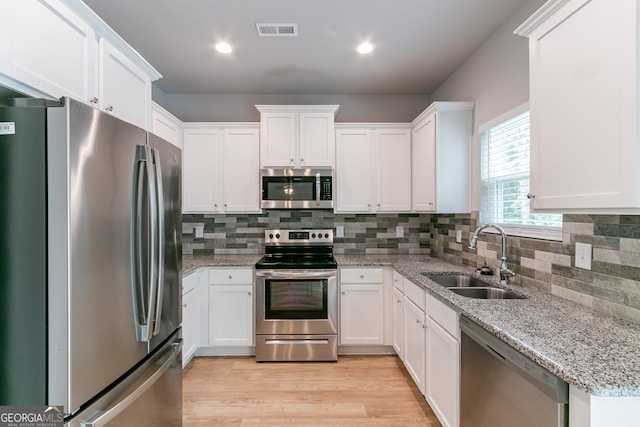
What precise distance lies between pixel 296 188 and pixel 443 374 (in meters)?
2.10

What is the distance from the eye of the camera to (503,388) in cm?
131

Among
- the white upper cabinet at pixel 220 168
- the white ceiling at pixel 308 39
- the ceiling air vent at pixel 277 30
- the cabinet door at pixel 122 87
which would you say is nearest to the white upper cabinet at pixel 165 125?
the white upper cabinet at pixel 220 168

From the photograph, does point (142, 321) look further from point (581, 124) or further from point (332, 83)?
point (332, 83)

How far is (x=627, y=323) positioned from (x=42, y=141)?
237 cm

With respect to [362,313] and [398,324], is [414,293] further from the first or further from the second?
[362,313]

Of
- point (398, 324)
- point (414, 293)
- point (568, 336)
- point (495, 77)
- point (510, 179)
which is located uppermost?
point (495, 77)

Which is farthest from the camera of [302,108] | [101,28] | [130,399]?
[302,108]

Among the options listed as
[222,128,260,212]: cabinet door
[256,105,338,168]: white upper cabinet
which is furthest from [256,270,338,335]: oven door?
[256,105,338,168]: white upper cabinet

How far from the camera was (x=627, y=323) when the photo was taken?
134 centimetres

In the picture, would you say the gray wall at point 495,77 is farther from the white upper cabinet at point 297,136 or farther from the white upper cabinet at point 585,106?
the white upper cabinet at point 297,136

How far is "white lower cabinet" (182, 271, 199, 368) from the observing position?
2662 millimetres

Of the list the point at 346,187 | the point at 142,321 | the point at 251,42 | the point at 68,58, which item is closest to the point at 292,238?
the point at 346,187

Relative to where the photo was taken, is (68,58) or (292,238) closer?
(68,58)

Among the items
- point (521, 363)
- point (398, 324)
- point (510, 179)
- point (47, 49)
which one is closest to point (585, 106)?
point (521, 363)
